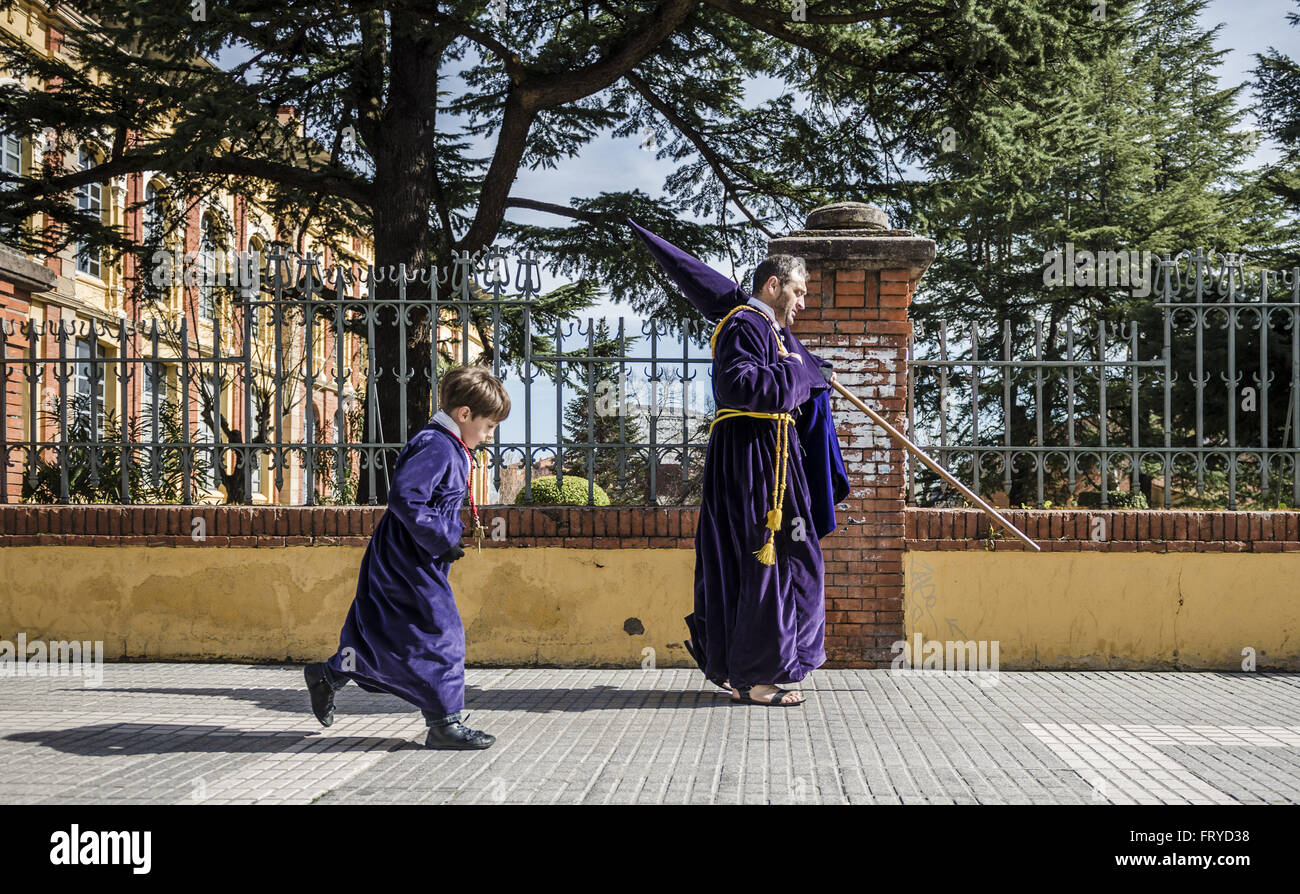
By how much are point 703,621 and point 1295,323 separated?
4415mm

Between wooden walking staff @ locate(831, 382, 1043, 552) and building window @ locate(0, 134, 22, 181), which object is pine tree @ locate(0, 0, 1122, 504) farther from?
building window @ locate(0, 134, 22, 181)

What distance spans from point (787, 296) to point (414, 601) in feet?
8.62

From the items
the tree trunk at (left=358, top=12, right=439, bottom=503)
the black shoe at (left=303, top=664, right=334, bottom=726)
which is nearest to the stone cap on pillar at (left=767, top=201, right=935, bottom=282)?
the black shoe at (left=303, top=664, right=334, bottom=726)

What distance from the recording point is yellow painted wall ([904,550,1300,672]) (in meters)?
7.06

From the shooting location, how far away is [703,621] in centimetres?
598

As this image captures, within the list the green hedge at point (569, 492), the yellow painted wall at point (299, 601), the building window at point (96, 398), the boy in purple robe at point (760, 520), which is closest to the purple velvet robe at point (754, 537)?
the boy in purple robe at point (760, 520)

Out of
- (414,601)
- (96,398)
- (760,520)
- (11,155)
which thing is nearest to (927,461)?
(760,520)

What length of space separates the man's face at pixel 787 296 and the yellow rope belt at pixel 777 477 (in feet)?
1.78

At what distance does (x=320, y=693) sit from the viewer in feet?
16.0

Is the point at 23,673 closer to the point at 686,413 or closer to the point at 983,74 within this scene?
the point at 686,413

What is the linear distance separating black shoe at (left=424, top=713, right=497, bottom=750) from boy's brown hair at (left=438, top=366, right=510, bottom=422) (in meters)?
1.37

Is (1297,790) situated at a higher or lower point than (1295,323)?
lower

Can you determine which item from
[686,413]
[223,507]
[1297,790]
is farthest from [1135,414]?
[223,507]

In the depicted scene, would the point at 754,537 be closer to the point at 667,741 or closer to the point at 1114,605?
the point at 667,741
